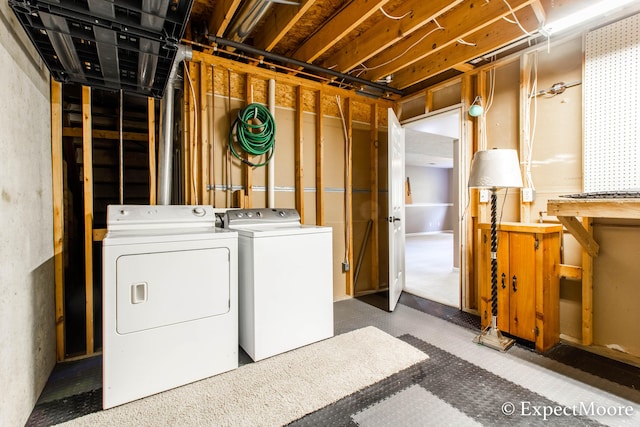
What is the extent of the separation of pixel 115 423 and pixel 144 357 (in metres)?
0.32

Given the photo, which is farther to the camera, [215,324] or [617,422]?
[215,324]

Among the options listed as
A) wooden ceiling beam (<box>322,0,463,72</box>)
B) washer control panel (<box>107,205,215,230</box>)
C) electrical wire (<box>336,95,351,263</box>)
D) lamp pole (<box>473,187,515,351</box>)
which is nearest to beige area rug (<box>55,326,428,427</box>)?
lamp pole (<box>473,187,515,351</box>)

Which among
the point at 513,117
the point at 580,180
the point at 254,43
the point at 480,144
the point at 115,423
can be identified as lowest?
the point at 115,423

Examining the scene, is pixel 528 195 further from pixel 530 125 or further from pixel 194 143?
pixel 194 143

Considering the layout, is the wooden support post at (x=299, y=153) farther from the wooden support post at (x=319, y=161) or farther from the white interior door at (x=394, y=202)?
the white interior door at (x=394, y=202)

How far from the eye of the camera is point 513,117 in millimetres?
2783

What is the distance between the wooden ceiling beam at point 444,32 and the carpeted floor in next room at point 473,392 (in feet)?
8.20

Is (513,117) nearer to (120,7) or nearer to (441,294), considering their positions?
(441,294)

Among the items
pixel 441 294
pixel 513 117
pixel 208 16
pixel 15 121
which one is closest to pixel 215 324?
pixel 15 121

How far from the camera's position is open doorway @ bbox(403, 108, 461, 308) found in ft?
12.2

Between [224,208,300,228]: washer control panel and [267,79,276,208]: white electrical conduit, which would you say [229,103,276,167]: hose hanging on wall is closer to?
[267,79,276,208]: white electrical conduit

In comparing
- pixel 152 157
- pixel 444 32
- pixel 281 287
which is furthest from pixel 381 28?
pixel 281 287

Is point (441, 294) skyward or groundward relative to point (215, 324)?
groundward

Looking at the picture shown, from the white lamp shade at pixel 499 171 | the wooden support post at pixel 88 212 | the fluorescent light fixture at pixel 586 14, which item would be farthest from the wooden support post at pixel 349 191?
the wooden support post at pixel 88 212
